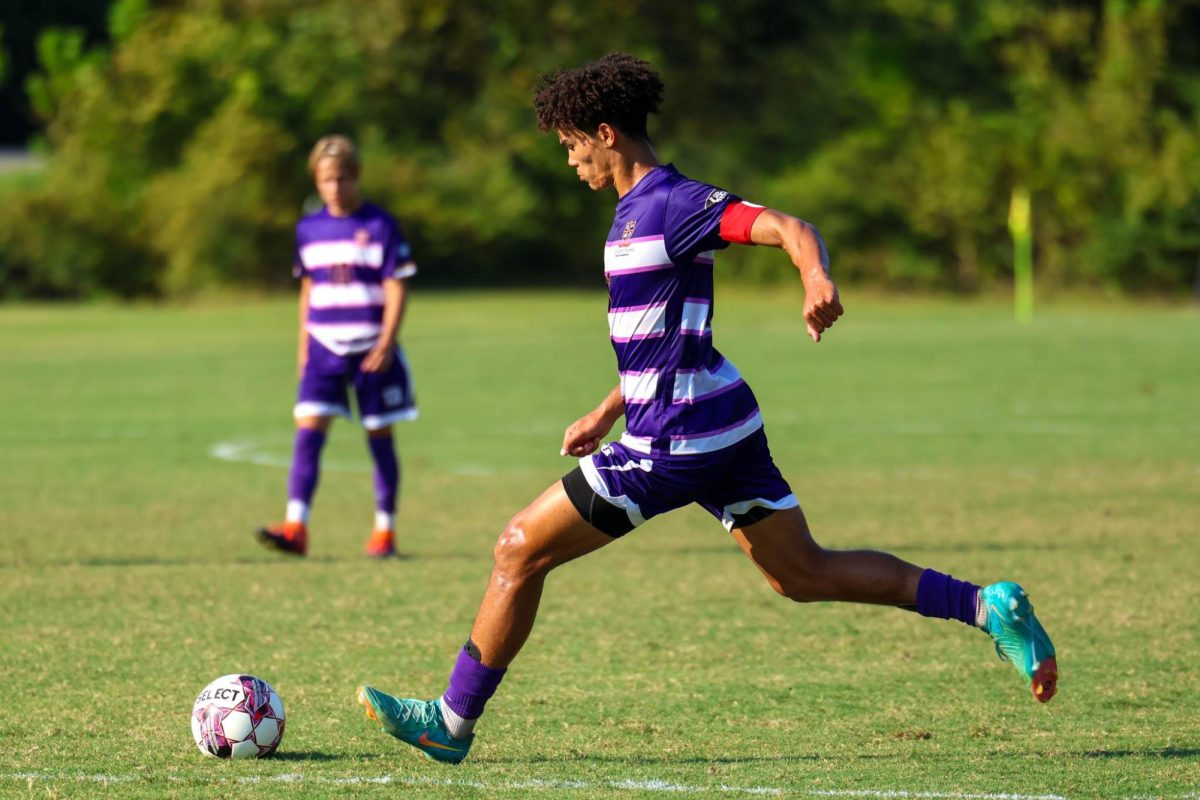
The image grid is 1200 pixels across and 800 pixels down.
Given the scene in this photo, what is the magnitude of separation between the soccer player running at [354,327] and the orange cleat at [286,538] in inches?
8.0

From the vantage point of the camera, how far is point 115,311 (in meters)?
41.6

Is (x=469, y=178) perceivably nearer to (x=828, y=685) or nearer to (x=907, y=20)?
(x=907, y=20)

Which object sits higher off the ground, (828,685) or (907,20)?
(907,20)

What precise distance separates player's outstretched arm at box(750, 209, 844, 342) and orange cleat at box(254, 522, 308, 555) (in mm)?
5065

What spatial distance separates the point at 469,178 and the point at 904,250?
12.6 metres

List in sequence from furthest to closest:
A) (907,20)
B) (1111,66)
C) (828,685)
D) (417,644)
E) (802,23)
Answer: (802,23), (907,20), (1111,66), (417,644), (828,685)

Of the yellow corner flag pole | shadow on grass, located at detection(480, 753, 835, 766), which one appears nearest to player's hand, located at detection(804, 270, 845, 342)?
shadow on grass, located at detection(480, 753, 835, 766)

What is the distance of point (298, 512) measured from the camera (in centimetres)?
964

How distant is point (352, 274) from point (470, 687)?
16.3ft

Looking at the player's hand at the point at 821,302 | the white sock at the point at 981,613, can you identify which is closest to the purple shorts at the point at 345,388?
the white sock at the point at 981,613

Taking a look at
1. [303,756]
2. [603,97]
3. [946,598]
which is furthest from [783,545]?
[303,756]

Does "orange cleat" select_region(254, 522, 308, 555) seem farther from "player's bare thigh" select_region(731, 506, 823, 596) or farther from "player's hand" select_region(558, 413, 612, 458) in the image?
"player's bare thigh" select_region(731, 506, 823, 596)

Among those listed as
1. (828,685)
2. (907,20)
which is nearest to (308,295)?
(828,685)

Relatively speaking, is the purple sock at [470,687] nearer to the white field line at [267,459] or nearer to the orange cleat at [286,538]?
the orange cleat at [286,538]
